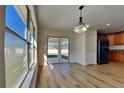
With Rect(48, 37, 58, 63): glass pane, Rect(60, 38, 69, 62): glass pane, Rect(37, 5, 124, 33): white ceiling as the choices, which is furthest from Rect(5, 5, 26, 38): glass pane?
Rect(60, 38, 69, 62): glass pane

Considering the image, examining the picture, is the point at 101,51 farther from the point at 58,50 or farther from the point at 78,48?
the point at 58,50

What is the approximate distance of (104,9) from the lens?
11.8 feet

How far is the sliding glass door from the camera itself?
7648 millimetres

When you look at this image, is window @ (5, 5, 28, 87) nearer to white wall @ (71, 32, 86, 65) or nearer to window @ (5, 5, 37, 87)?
window @ (5, 5, 37, 87)

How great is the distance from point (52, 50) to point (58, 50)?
0.46m

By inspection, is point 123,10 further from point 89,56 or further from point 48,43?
point 48,43

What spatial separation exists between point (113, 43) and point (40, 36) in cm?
590

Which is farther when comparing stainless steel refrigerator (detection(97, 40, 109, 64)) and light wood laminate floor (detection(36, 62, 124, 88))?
stainless steel refrigerator (detection(97, 40, 109, 64))

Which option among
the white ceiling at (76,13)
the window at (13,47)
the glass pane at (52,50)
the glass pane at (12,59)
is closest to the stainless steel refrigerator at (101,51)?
the white ceiling at (76,13)

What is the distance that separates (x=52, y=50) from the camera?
302 inches

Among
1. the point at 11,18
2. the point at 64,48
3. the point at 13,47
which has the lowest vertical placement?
the point at 64,48

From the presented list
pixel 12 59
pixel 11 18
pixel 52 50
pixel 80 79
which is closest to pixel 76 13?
pixel 80 79
